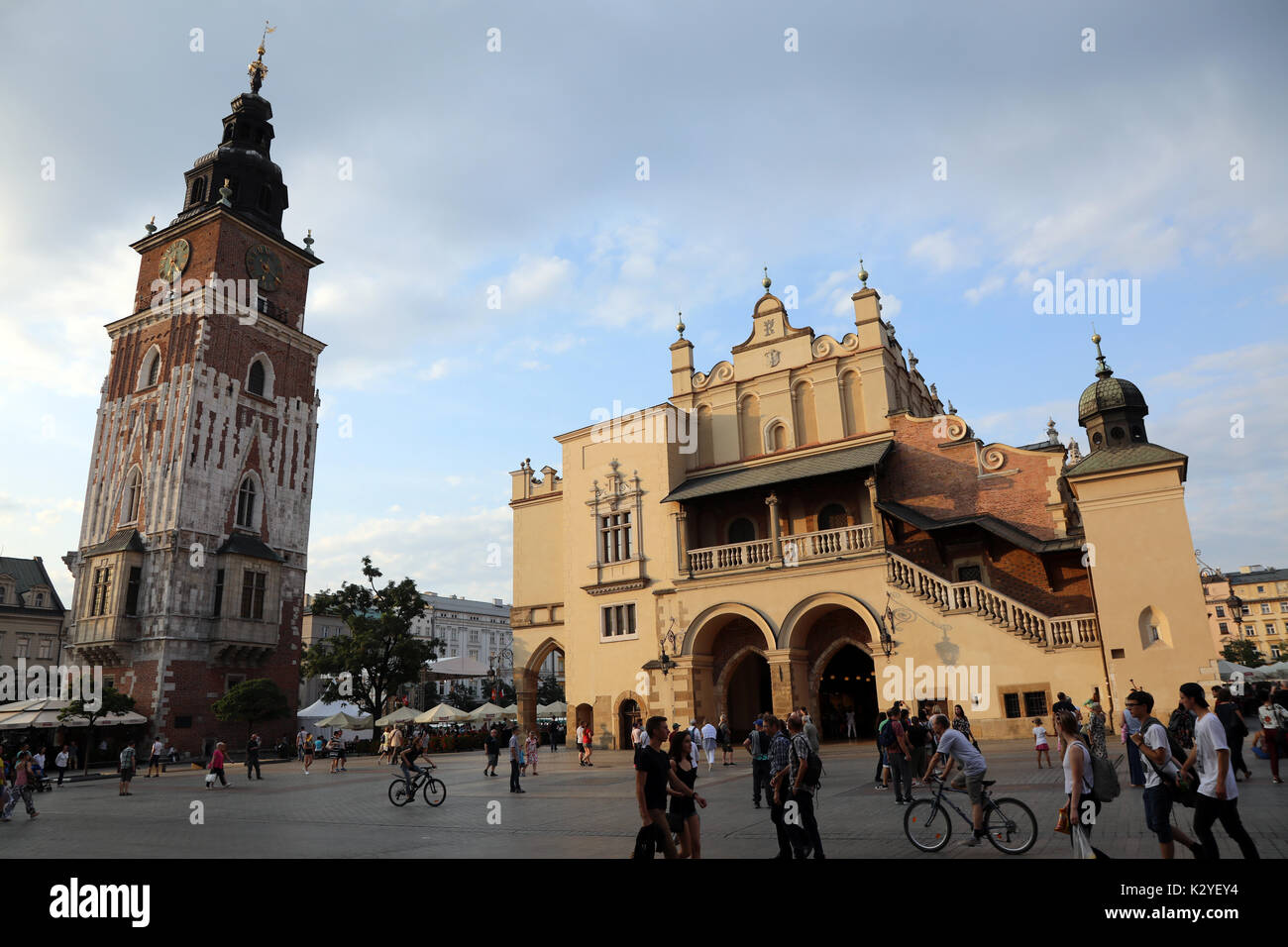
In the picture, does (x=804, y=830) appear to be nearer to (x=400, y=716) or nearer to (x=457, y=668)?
(x=400, y=716)

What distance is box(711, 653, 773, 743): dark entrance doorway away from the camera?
32.7 meters

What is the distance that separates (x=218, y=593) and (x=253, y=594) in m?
1.59

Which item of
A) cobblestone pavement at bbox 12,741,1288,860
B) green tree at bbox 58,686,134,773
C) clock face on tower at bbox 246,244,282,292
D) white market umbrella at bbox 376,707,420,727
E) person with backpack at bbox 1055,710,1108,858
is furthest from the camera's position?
clock face on tower at bbox 246,244,282,292

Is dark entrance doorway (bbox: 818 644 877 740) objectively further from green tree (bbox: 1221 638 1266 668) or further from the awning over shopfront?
green tree (bbox: 1221 638 1266 668)

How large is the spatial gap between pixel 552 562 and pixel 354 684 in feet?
56.2

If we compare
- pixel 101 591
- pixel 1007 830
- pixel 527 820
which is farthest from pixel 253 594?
pixel 1007 830

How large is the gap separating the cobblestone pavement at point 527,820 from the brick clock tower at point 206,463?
15721 mm

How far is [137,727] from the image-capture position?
35.5 metres

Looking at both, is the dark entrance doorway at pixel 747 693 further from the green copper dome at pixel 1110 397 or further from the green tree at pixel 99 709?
the green tree at pixel 99 709

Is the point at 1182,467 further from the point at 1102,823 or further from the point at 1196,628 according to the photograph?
the point at 1102,823

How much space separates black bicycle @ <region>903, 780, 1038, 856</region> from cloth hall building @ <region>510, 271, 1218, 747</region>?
50.8 ft

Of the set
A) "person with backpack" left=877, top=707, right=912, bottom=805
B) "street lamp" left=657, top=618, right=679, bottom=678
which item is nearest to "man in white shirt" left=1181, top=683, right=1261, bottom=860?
"person with backpack" left=877, top=707, right=912, bottom=805

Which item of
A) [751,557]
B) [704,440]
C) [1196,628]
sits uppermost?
[704,440]
